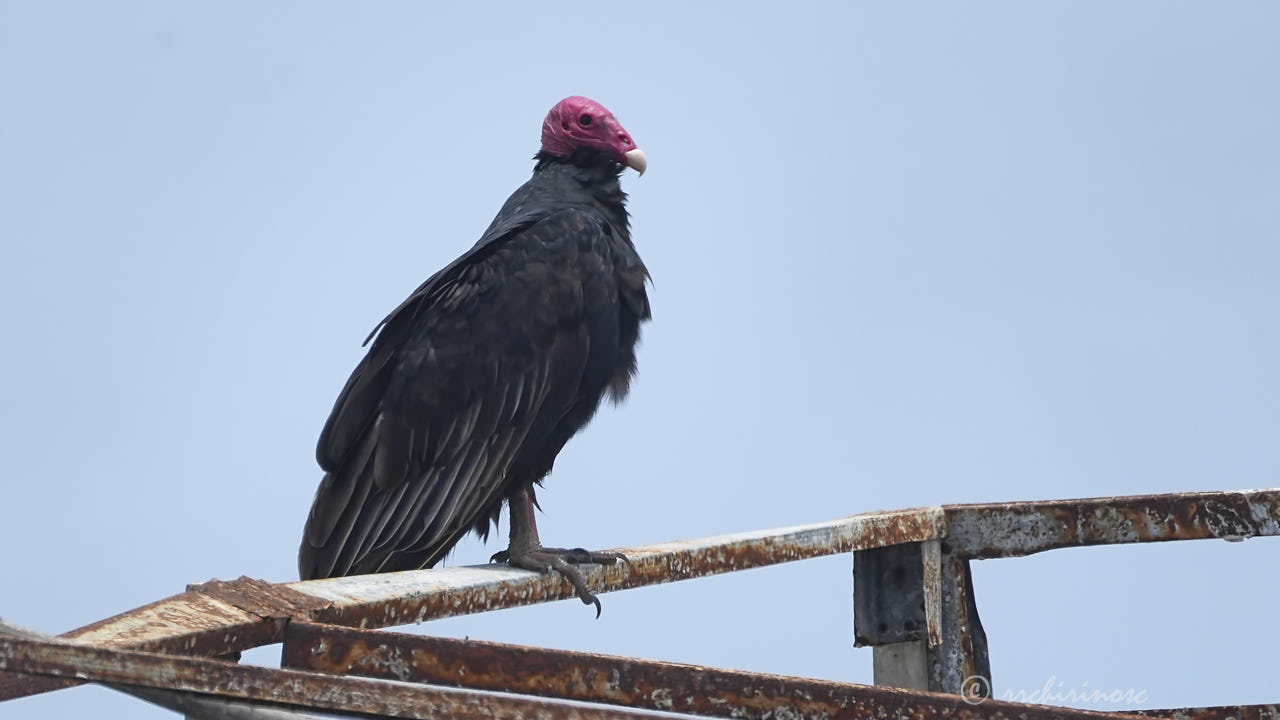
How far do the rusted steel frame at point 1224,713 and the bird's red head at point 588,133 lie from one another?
2037mm

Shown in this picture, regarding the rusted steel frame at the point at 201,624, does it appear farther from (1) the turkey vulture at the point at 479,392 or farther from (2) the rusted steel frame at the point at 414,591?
(1) the turkey vulture at the point at 479,392

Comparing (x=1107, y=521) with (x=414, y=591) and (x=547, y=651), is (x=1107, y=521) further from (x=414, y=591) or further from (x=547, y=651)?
(x=547, y=651)

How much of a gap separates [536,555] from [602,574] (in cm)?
24

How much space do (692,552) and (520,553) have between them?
1.56 feet

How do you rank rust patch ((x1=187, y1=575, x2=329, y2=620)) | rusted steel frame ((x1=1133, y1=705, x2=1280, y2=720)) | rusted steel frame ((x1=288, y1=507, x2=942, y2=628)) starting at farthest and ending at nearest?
rusted steel frame ((x1=1133, y1=705, x2=1280, y2=720))
rusted steel frame ((x1=288, y1=507, x2=942, y2=628))
rust patch ((x1=187, y1=575, x2=329, y2=620))

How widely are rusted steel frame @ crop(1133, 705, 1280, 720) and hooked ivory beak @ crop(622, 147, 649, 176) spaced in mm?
1992

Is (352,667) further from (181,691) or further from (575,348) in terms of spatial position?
(575,348)

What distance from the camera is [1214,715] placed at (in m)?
3.49

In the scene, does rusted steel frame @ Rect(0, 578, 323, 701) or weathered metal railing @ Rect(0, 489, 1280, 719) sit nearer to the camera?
weathered metal railing @ Rect(0, 489, 1280, 719)

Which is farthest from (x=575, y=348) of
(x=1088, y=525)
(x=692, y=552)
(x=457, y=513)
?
(x=1088, y=525)

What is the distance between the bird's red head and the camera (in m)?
4.42

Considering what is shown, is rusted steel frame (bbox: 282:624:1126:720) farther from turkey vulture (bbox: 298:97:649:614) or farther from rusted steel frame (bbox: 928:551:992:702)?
rusted steel frame (bbox: 928:551:992:702)

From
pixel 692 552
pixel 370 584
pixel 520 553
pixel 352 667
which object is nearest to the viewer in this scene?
pixel 352 667

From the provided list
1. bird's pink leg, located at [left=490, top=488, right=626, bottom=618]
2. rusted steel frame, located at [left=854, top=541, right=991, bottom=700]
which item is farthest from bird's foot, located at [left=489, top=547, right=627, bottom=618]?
rusted steel frame, located at [left=854, top=541, right=991, bottom=700]
